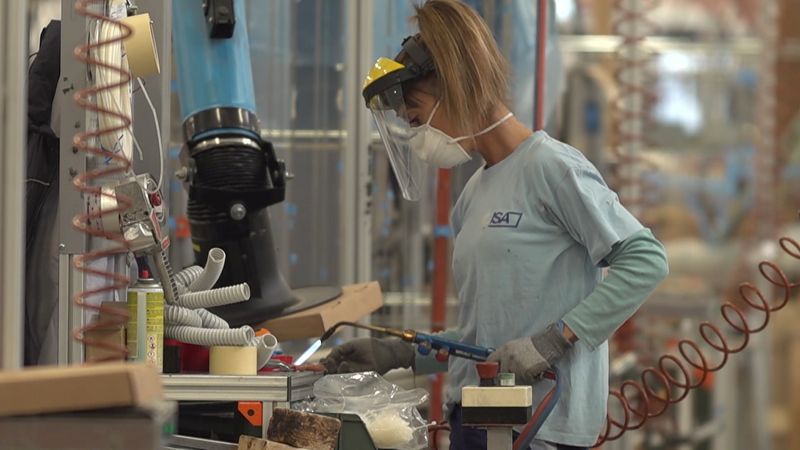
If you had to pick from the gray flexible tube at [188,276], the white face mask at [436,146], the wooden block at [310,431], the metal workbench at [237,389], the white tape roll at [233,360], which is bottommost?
the wooden block at [310,431]

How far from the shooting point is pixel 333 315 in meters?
3.59

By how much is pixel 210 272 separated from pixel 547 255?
753 mm

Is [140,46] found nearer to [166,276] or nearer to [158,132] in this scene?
[158,132]

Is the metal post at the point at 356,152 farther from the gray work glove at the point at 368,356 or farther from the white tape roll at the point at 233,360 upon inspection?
the white tape roll at the point at 233,360

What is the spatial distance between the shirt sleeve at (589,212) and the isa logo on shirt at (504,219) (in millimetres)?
72

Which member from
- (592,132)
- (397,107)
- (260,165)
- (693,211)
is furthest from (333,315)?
(693,211)

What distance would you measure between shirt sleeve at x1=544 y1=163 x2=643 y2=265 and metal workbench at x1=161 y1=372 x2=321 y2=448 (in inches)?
27.5

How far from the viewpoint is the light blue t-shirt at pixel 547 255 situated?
9.71 feet

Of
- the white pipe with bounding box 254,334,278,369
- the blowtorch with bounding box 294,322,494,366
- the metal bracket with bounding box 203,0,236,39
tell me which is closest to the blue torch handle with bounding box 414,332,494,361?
the blowtorch with bounding box 294,322,494,366

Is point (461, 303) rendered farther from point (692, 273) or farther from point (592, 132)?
point (692, 273)

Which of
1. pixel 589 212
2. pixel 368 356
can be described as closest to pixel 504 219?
pixel 589 212

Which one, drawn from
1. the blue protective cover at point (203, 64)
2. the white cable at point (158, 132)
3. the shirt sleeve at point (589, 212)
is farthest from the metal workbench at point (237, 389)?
the blue protective cover at point (203, 64)

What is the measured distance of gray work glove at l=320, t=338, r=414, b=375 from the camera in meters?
3.22

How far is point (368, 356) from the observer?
3225 millimetres
